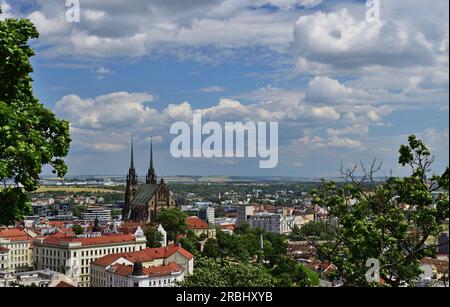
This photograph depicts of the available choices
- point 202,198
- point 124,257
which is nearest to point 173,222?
point 124,257

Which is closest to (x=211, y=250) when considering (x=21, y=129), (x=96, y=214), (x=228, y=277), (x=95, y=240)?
(x=95, y=240)

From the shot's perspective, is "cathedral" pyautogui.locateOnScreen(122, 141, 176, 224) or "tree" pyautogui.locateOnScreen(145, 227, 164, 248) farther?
"cathedral" pyautogui.locateOnScreen(122, 141, 176, 224)

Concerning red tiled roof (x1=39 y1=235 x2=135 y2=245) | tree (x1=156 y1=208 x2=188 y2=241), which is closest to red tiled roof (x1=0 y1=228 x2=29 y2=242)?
red tiled roof (x1=39 y1=235 x2=135 y2=245)

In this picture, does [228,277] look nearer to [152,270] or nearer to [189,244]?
[152,270]

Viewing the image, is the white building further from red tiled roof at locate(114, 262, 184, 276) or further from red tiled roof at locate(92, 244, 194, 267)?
red tiled roof at locate(92, 244, 194, 267)

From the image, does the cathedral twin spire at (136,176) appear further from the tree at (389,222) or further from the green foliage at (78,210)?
the tree at (389,222)
